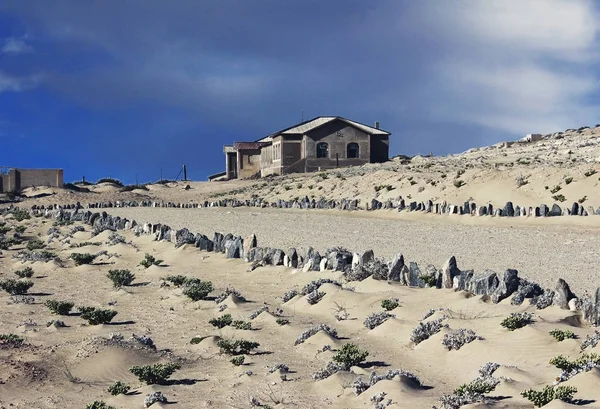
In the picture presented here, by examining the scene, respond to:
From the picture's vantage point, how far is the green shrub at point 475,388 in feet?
27.6

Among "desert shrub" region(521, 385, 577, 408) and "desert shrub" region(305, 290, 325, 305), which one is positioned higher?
"desert shrub" region(305, 290, 325, 305)

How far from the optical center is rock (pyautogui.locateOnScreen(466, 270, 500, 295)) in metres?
13.1

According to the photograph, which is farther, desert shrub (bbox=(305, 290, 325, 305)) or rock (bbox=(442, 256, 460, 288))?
desert shrub (bbox=(305, 290, 325, 305))

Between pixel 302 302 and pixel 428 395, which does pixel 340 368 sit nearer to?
pixel 428 395

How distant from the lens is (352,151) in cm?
6688

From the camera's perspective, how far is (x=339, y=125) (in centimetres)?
6675

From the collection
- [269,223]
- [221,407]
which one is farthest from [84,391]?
[269,223]

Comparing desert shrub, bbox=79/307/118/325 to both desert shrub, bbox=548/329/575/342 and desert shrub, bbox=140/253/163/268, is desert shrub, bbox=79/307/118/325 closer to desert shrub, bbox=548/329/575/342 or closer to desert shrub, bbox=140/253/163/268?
desert shrub, bbox=140/253/163/268

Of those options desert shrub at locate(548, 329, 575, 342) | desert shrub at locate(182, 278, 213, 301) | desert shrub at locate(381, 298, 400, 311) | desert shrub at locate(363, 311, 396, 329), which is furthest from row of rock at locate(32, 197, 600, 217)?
desert shrub at locate(548, 329, 575, 342)

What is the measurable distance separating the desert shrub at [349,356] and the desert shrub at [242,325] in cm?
268

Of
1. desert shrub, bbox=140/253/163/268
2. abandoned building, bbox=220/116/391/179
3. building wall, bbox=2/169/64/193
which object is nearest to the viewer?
desert shrub, bbox=140/253/163/268

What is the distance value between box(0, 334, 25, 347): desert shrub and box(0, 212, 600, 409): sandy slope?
0.18 meters

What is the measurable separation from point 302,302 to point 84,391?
5538 millimetres

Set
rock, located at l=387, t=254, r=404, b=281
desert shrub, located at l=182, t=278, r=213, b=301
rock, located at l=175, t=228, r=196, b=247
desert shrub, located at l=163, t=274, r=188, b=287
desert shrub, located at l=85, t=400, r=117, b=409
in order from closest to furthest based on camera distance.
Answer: desert shrub, located at l=85, t=400, r=117, b=409, rock, located at l=387, t=254, r=404, b=281, desert shrub, located at l=182, t=278, r=213, b=301, desert shrub, located at l=163, t=274, r=188, b=287, rock, located at l=175, t=228, r=196, b=247
